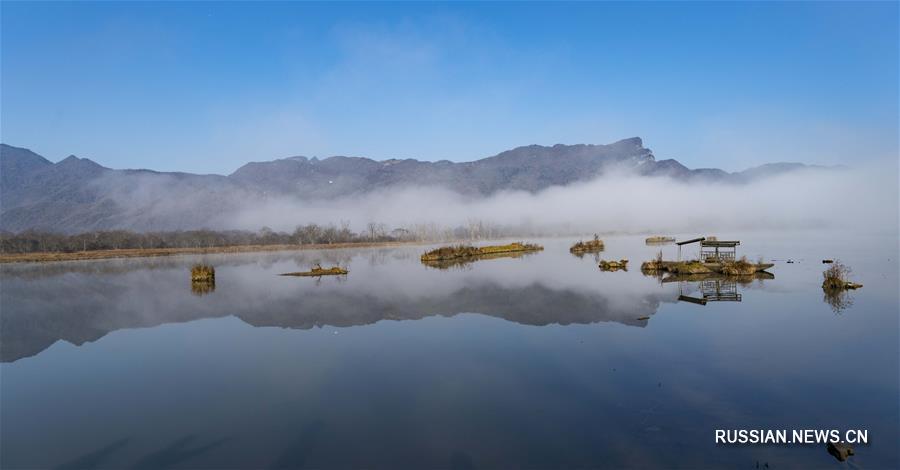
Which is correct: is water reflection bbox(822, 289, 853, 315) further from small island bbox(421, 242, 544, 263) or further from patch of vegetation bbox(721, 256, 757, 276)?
small island bbox(421, 242, 544, 263)

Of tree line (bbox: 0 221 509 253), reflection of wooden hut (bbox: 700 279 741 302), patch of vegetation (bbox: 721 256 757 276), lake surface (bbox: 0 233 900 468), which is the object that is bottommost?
lake surface (bbox: 0 233 900 468)

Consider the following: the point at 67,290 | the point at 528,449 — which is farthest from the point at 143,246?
the point at 528,449

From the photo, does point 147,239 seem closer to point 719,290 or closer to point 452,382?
point 719,290

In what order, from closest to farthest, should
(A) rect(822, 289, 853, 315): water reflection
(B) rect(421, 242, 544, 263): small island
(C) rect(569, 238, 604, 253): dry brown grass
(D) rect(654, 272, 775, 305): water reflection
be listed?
1. (A) rect(822, 289, 853, 315): water reflection
2. (D) rect(654, 272, 775, 305): water reflection
3. (B) rect(421, 242, 544, 263): small island
4. (C) rect(569, 238, 604, 253): dry brown grass

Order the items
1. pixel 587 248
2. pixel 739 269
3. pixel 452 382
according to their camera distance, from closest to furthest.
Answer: pixel 452 382
pixel 739 269
pixel 587 248

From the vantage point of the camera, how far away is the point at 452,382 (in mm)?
14883

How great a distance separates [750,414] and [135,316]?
31824 mm

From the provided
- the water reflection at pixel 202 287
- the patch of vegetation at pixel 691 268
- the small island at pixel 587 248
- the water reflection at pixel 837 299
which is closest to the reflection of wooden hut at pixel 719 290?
the patch of vegetation at pixel 691 268

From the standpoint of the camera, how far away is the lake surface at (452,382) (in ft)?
33.8

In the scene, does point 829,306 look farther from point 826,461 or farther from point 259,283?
point 259,283

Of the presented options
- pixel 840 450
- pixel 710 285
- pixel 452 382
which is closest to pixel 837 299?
pixel 710 285

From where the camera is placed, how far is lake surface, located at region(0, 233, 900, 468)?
1029 cm

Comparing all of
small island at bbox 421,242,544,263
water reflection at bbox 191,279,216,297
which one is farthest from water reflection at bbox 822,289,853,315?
small island at bbox 421,242,544,263

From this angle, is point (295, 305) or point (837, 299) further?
point (295, 305)
